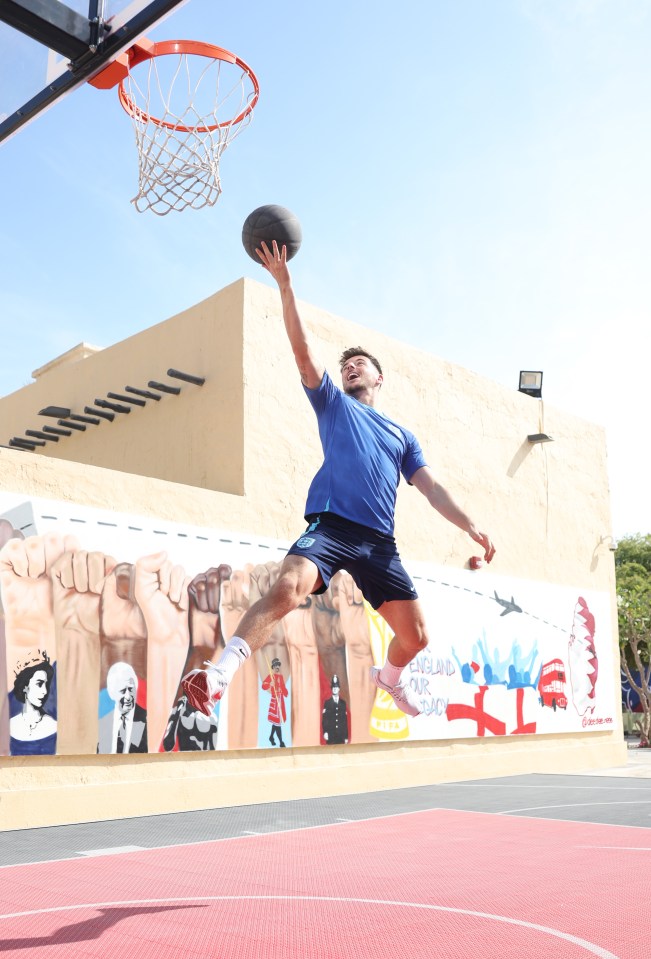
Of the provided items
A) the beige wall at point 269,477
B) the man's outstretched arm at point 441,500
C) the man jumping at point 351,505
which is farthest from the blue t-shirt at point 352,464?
the beige wall at point 269,477

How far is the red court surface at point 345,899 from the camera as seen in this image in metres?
4.41

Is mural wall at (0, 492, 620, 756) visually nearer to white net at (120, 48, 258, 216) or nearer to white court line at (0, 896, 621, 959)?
white net at (120, 48, 258, 216)

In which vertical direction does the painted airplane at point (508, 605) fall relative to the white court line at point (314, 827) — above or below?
above

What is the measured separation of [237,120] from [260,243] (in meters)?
3.41

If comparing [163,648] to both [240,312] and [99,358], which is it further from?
[99,358]

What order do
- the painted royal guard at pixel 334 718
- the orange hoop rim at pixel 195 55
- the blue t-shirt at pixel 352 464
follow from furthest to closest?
the painted royal guard at pixel 334 718 → the orange hoop rim at pixel 195 55 → the blue t-shirt at pixel 352 464

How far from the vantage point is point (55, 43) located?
5031mm

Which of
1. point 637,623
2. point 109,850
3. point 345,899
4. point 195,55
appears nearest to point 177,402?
point 195,55

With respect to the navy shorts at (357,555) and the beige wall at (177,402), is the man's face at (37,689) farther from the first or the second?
the navy shorts at (357,555)

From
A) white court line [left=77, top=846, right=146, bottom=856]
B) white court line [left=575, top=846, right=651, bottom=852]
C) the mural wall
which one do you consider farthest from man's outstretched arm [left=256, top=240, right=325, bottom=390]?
the mural wall

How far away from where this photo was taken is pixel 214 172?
762 centimetres

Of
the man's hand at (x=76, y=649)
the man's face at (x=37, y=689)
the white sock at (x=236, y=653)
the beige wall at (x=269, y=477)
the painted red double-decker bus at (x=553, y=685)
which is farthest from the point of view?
the painted red double-decker bus at (x=553, y=685)

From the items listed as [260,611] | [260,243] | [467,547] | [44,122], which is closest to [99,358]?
[467,547]

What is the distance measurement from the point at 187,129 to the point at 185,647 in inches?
228
